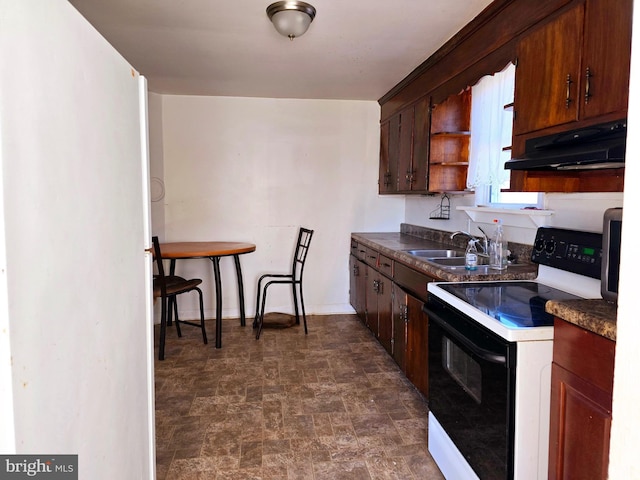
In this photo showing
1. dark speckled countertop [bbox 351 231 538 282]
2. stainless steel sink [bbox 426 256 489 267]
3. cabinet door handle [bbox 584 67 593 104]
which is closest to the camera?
cabinet door handle [bbox 584 67 593 104]

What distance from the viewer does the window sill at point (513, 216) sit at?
2.07m

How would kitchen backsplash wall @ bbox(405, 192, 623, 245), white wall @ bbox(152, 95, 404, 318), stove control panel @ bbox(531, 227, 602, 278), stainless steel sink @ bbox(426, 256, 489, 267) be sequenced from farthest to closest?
white wall @ bbox(152, 95, 404, 318) → stainless steel sink @ bbox(426, 256, 489, 267) → kitchen backsplash wall @ bbox(405, 192, 623, 245) → stove control panel @ bbox(531, 227, 602, 278)

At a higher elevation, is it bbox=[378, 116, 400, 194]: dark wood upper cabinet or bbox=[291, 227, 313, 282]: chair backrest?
bbox=[378, 116, 400, 194]: dark wood upper cabinet

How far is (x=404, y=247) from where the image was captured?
3.18 meters

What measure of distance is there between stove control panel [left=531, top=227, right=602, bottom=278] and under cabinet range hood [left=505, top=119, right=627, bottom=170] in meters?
0.30

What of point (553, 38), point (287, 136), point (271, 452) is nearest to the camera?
point (553, 38)

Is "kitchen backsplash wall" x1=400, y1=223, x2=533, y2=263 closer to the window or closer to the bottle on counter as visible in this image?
the bottle on counter

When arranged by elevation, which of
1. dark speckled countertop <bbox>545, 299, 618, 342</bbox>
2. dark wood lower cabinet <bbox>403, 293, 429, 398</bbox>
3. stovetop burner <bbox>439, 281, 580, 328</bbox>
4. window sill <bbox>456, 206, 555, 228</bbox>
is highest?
window sill <bbox>456, 206, 555, 228</bbox>

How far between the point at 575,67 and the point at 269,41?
1.86m

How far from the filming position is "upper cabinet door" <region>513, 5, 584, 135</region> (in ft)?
5.11

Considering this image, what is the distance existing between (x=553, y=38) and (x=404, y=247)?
1.78 metres

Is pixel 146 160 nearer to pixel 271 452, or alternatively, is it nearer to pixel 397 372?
pixel 271 452

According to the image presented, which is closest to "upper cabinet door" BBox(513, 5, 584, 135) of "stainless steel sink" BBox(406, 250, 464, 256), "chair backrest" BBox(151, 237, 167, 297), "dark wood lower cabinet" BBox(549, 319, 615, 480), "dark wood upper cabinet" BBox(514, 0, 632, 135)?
"dark wood upper cabinet" BBox(514, 0, 632, 135)

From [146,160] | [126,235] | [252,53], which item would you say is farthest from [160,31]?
[126,235]
